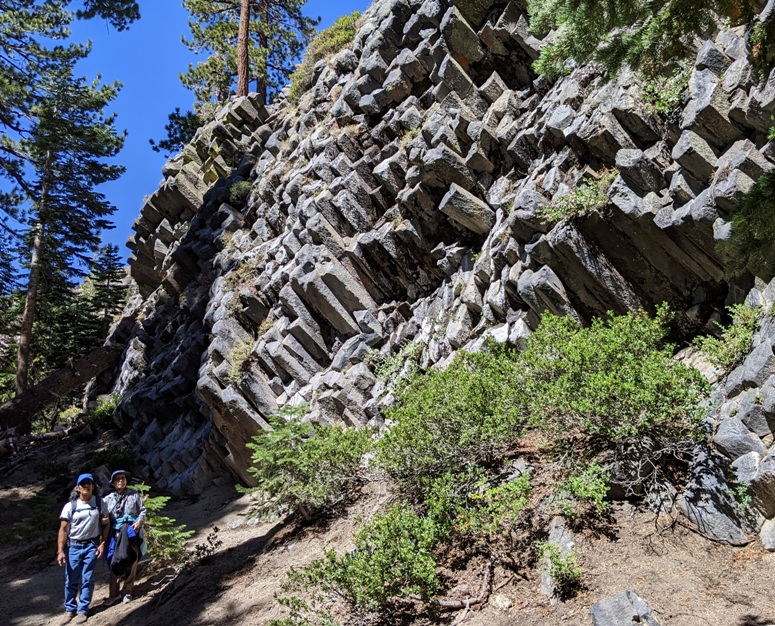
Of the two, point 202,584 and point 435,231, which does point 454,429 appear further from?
point 435,231

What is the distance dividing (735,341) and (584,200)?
3722mm

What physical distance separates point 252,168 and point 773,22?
22301 mm

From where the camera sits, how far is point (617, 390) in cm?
668

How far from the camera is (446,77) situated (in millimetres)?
15141

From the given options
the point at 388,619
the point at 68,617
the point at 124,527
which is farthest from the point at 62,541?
the point at 388,619

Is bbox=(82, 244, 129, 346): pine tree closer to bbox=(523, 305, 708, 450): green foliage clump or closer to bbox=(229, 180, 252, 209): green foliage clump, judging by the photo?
bbox=(229, 180, 252, 209): green foliage clump

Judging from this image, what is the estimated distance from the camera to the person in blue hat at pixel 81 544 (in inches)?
344

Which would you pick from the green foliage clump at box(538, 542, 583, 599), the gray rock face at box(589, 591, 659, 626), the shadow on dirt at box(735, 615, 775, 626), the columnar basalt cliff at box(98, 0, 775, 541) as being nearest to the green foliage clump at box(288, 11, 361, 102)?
the columnar basalt cliff at box(98, 0, 775, 541)

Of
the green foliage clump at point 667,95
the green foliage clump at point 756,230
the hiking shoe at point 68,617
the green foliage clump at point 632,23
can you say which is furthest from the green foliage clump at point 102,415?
the green foliage clump at point 756,230

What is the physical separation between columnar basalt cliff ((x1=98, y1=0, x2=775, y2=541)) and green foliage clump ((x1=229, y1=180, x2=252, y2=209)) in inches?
5.7

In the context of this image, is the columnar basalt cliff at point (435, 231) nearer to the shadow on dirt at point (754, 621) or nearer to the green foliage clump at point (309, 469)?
the shadow on dirt at point (754, 621)

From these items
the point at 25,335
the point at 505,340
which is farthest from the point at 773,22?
the point at 25,335

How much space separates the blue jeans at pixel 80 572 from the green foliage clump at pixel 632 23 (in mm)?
9680

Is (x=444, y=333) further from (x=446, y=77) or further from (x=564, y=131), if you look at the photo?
(x=446, y=77)
